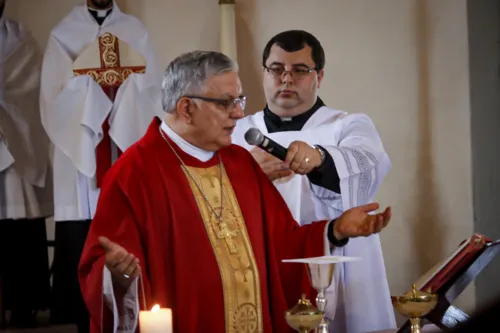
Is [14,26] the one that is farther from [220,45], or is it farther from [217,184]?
[217,184]

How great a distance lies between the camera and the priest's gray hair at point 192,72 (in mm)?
2600

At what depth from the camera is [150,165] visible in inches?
103

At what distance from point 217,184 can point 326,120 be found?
93 centimetres

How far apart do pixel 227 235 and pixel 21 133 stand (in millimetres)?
2665

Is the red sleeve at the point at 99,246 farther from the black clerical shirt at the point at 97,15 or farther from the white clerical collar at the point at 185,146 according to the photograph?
the black clerical shirt at the point at 97,15

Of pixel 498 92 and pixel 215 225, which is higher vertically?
pixel 498 92

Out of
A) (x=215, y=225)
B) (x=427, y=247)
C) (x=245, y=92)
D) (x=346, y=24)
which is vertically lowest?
(x=427, y=247)

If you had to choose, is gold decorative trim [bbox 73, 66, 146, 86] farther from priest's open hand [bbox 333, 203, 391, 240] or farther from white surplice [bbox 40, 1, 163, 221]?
priest's open hand [bbox 333, 203, 391, 240]

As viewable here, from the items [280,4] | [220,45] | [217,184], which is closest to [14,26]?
[220,45]

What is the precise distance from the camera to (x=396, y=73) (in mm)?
5324

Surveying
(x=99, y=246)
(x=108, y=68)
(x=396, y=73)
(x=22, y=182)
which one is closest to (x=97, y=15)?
(x=108, y=68)

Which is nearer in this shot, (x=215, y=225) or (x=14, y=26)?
(x=215, y=225)

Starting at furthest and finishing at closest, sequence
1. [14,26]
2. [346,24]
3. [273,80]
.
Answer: [346,24] → [14,26] → [273,80]

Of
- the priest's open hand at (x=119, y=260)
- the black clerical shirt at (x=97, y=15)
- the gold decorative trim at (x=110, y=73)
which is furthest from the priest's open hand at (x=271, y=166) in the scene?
the black clerical shirt at (x=97, y=15)
